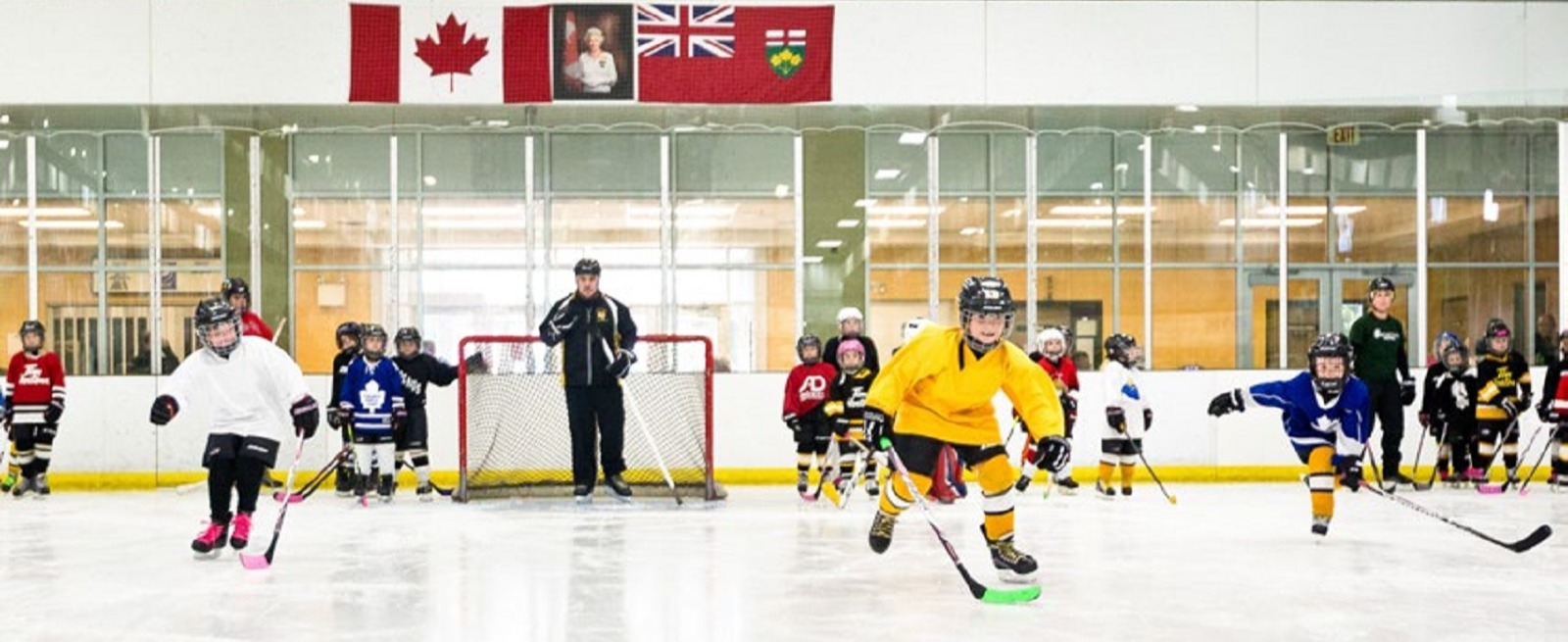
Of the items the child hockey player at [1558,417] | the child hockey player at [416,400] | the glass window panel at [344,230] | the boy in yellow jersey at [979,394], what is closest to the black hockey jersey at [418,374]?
the child hockey player at [416,400]

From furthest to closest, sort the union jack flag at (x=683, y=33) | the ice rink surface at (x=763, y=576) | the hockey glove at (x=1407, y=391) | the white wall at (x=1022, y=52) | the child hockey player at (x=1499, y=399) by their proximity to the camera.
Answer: the union jack flag at (x=683, y=33), the white wall at (x=1022, y=52), the child hockey player at (x=1499, y=399), the hockey glove at (x=1407, y=391), the ice rink surface at (x=763, y=576)

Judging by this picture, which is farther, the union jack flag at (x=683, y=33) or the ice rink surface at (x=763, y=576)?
the union jack flag at (x=683, y=33)

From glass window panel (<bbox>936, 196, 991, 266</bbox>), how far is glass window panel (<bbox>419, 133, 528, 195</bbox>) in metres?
2.97

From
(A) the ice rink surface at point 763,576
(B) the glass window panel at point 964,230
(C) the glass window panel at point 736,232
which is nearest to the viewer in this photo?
(A) the ice rink surface at point 763,576

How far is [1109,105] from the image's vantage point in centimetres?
1055

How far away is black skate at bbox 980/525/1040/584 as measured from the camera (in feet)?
16.4

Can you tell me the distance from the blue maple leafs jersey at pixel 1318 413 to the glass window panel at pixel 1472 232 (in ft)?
16.6

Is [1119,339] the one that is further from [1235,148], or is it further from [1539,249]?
[1539,249]

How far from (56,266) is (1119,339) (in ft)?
23.7

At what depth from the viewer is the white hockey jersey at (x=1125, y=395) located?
866cm

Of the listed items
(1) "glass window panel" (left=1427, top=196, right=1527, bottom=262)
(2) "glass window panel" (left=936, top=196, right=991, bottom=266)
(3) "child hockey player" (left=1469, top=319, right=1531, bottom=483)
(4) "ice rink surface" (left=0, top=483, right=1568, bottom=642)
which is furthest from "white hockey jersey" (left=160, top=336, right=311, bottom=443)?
(1) "glass window panel" (left=1427, top=196, right=1527, bottom=262)

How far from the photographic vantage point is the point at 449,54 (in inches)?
407

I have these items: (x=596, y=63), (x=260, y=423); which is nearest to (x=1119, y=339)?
(x=596, y=63)

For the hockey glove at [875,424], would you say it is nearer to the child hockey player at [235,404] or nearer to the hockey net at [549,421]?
the child hockey player at [235,404]
